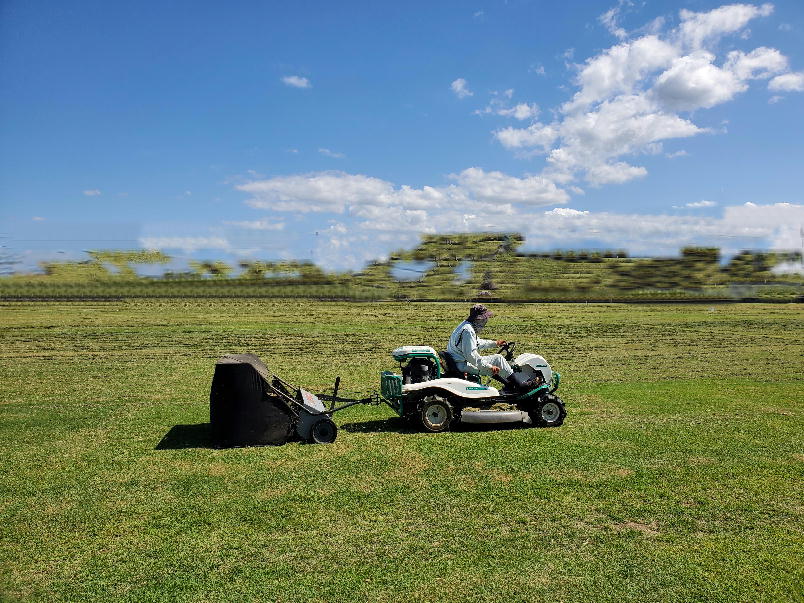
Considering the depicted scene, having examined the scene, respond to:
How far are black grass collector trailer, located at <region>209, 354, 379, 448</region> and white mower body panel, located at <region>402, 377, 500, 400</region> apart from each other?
178 cm

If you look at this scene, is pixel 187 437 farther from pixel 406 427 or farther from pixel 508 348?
pixel 508 348

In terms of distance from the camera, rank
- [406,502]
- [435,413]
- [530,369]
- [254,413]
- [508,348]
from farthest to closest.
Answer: [508,348] → [530,369] → [435,413] → [254,413] → [406,502]

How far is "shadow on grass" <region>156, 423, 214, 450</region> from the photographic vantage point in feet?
32.7

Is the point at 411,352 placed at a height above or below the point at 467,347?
below

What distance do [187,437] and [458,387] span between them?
5.21m

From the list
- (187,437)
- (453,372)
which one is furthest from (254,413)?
(453,372)

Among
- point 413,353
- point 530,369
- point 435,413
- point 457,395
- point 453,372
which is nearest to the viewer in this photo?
point 435,413

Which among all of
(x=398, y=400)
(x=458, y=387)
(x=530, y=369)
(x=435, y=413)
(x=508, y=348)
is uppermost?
(x=508, y=348)

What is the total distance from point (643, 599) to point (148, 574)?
4830 mm

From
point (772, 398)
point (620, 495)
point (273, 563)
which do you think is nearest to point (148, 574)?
point (273, 563)

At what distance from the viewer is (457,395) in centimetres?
1080

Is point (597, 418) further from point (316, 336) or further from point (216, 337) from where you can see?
point (216, 337)

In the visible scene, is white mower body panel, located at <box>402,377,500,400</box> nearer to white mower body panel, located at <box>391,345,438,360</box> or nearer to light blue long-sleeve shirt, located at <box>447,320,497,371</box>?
light blue long-sleeve shirt, located at <box>447,320,497,371</box>

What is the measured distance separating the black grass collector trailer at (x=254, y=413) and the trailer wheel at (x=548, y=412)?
4.04 m
